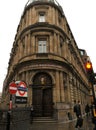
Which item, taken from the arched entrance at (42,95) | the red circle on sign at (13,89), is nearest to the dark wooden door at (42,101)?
the arched entrance at (42,95)

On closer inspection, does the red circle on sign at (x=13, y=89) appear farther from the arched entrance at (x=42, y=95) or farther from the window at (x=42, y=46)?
the window at (x=42, y=46)

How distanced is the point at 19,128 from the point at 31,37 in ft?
39.8

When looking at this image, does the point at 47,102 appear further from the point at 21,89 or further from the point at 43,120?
the point at 21,89

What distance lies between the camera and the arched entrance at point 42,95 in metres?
17.6

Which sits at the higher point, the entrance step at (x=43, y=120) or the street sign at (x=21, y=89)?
the street sign at (x=21, y=89)

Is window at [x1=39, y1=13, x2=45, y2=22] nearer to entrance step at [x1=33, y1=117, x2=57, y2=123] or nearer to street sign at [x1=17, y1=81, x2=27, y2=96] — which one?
entrance step at [x1=33, y1=117, x2=57, y2=123]

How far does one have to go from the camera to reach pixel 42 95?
717 inches

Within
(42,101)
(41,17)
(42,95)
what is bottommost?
(42,101)

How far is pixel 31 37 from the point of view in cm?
2091

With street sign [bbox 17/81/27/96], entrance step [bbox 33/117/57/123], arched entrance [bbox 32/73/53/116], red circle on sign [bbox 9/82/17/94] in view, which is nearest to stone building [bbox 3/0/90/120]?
arched entrance [bbox 32/73/53/116]

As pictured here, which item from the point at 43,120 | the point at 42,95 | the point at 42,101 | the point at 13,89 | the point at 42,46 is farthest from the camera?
the point at 42,46

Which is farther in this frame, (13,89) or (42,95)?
(42,95)

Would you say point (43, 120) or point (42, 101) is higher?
point (42, 101)

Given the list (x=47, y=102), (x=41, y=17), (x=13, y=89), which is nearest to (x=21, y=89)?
(x=13, y=89)
